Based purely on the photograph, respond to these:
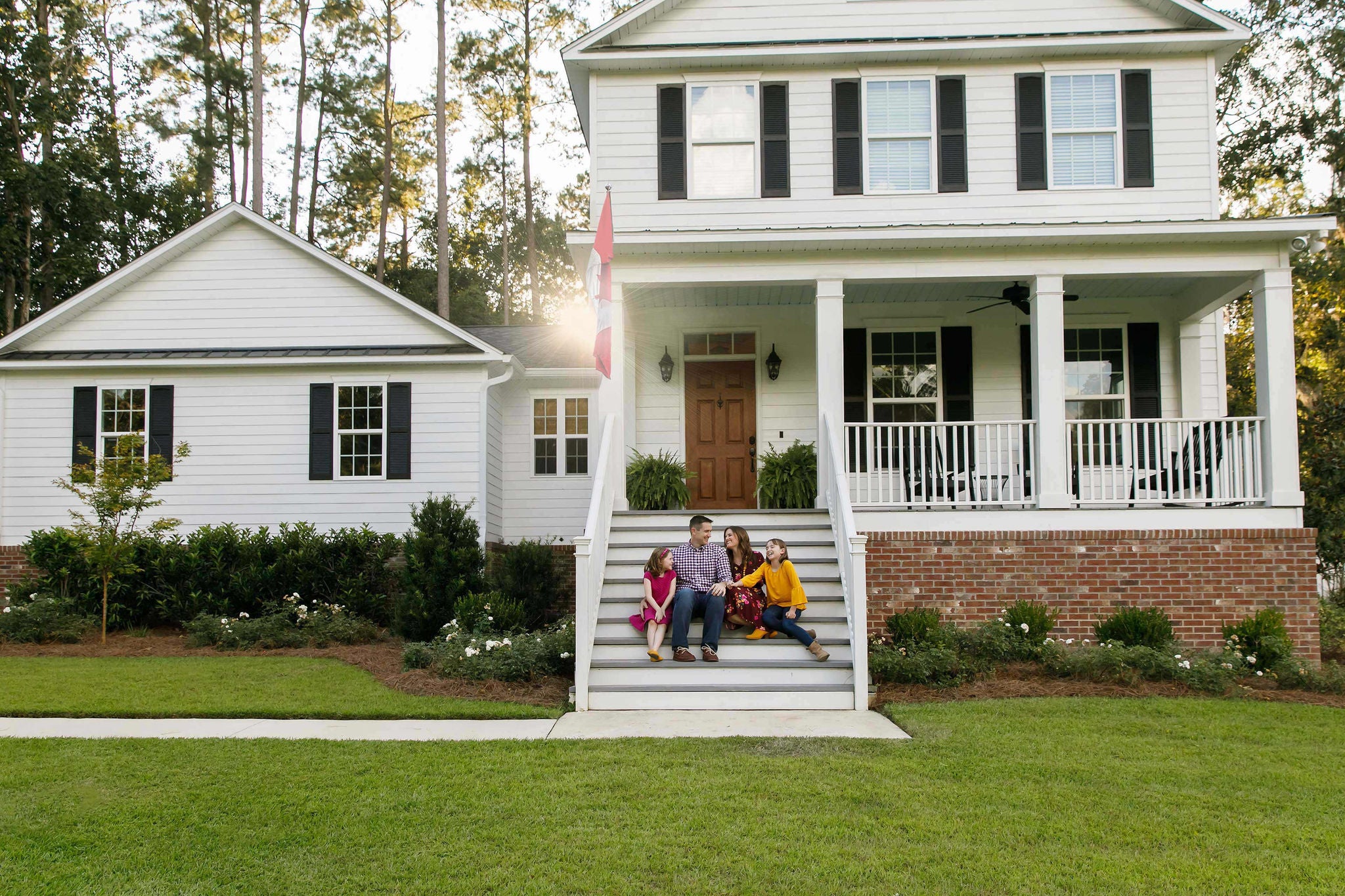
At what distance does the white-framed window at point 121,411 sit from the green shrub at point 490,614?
602 centimetres

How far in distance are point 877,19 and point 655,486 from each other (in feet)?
20.0

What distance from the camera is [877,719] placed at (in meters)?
7.88

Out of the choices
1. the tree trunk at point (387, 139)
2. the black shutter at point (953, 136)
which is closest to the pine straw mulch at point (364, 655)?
the black shutter at point (953, 136)

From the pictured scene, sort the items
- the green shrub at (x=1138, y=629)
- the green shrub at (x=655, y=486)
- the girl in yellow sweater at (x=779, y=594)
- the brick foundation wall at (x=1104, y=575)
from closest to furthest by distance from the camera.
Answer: the girl in yellow sweater at (x=779, y=594)
the green shrub at (x=1138, y=629)
the brick foundation wall at (x=1104, y=575)
the green shrub at (x=655, y=486)

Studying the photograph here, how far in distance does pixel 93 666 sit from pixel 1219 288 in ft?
40.6

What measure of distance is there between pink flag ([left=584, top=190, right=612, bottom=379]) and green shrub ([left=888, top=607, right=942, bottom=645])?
146 inches

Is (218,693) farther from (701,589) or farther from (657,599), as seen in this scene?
(701,589)

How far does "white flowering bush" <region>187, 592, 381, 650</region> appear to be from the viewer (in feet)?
38.7

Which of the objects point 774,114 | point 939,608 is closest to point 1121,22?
point 774,114

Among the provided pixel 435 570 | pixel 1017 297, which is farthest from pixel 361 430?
pixel 1017 297

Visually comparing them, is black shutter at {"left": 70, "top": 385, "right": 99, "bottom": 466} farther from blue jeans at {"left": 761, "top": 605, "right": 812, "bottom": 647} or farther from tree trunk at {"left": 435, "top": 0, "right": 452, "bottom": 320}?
tree trunk at {"left": 435, "top": 0, "right": 452, "bottom": 320}

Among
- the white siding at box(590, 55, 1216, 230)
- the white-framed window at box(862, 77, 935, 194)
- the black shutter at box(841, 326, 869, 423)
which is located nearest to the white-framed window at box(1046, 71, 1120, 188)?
the white siding at box(590, 55, 1216, 230)

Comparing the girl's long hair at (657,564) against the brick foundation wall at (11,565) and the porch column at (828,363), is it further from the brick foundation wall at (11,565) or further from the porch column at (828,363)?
the brick foundation wall at (11,565)

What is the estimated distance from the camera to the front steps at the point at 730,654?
8445mm
